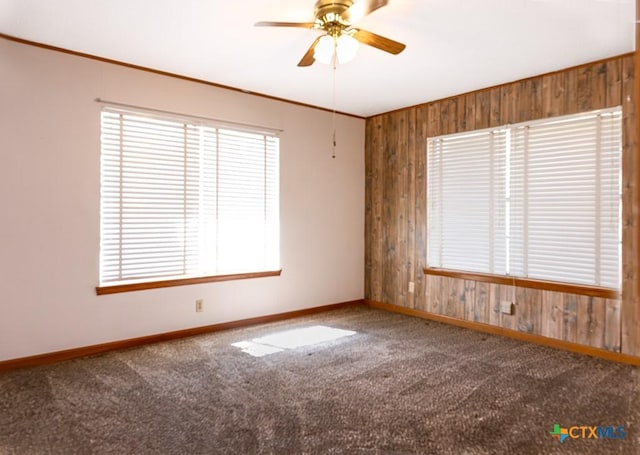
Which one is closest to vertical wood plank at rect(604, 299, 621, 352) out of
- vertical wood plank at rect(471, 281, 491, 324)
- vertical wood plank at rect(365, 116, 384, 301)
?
vertical wood plank at rect(471, 281, 491, 324)

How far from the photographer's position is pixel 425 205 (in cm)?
474

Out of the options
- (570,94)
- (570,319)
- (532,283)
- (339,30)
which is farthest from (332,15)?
(570,319)

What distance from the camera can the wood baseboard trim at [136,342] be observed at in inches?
125

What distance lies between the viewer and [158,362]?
3326mm

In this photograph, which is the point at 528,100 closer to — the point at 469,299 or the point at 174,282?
the point at 469,299

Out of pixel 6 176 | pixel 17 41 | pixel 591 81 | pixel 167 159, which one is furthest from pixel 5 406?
pixel 591 81

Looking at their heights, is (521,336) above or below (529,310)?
below

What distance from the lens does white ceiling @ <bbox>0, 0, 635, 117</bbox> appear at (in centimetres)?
265

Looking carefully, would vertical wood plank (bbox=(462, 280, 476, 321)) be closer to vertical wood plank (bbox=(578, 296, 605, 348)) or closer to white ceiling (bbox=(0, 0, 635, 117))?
vertical wood plank (bbox=(578, 296, 605, 348))

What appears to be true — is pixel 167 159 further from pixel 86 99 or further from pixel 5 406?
pixel 5 406

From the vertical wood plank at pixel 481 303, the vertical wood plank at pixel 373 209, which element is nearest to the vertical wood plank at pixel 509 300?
the vertical wood plank at pixel 481 303

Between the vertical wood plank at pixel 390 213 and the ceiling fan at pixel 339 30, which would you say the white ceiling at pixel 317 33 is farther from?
the vertical wood plank at pixel 390 213

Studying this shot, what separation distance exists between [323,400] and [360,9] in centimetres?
238

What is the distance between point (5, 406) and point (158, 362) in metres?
0.99
